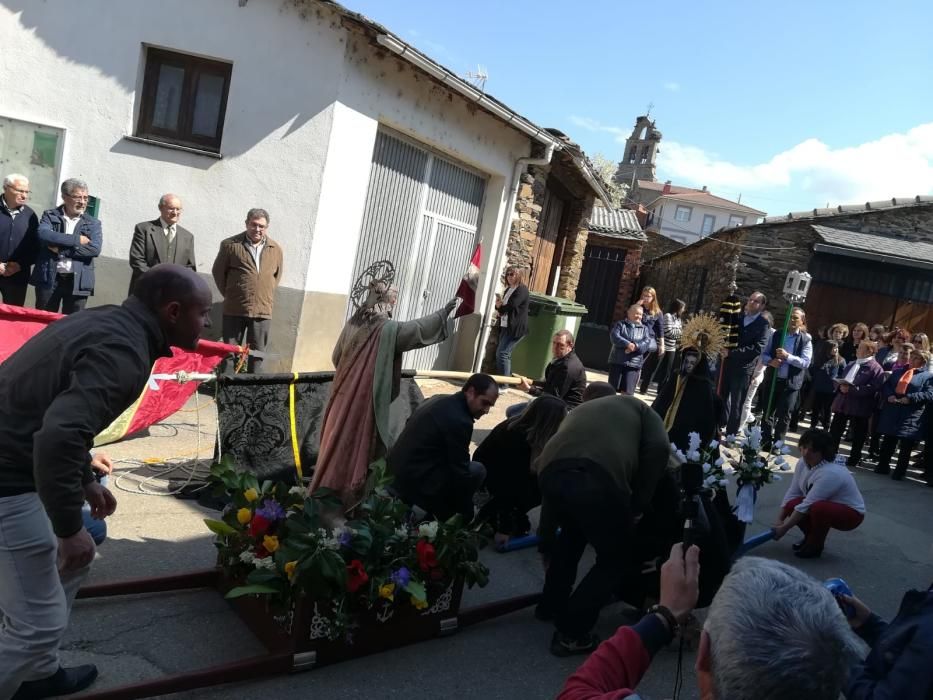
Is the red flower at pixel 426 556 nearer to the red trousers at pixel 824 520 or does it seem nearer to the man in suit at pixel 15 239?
the red trousers at pixel 824 520

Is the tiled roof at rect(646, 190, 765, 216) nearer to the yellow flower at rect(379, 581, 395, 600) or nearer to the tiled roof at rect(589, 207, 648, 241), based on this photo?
the tiled roof at rect(589, 207, 648, 241)

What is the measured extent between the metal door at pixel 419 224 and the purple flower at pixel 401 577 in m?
6.11

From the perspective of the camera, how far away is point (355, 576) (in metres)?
3.52

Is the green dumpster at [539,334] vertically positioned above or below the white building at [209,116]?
below

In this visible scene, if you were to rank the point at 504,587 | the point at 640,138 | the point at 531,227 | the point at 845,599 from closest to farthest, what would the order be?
the point at 845,599 < the point at 504,587 < the point at 531,227 < the point at 640,138

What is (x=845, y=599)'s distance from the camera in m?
2.57

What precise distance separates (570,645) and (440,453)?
142 cm

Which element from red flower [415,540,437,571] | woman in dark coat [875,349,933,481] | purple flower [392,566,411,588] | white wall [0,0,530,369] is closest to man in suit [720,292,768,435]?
woman in dark coat [875,349,933,481]

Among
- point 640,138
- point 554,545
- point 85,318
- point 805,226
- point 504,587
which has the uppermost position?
point 640,138

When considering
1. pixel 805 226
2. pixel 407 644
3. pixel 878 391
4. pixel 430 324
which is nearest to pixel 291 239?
pixel 430 324

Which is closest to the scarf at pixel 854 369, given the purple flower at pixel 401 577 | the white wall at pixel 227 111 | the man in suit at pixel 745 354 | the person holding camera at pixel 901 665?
the man in suit at pixel 745 354

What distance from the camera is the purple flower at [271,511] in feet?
12.4

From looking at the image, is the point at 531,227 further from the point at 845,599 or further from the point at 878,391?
the point at 845,599

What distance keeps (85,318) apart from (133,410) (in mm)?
3595
